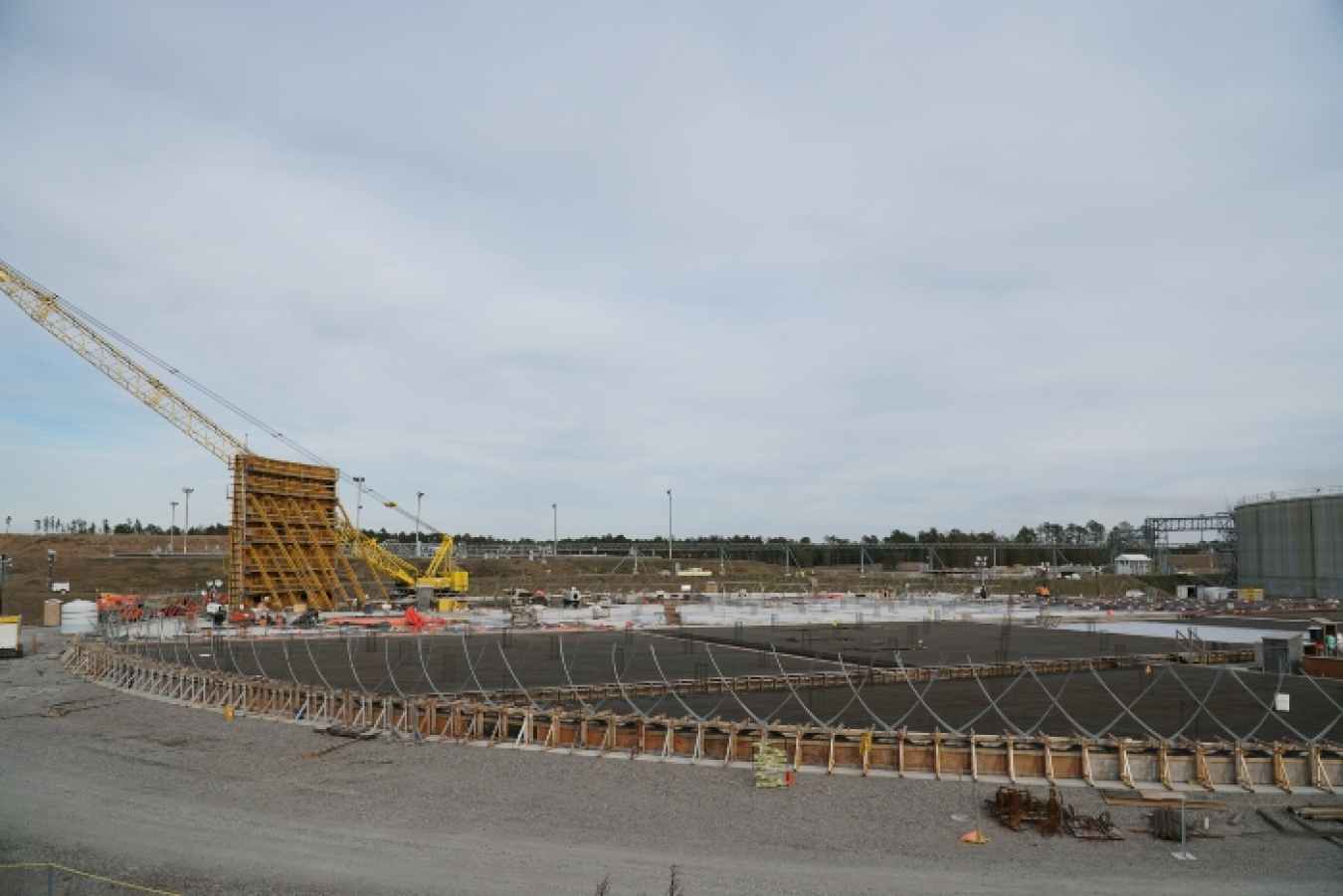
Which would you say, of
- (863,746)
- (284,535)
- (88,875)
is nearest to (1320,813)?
(863,746)

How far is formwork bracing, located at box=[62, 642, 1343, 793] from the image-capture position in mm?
23734

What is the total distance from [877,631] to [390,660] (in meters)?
34.6

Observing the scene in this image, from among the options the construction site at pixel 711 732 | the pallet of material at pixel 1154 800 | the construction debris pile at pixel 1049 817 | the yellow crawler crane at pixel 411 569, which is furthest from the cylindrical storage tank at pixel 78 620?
the pallet of material at pixel 1154 800

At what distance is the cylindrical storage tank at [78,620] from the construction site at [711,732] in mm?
141

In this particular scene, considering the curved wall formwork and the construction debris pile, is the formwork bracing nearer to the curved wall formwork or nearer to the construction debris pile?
the construction debris pile

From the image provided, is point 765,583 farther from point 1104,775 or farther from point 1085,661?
point 1104,775

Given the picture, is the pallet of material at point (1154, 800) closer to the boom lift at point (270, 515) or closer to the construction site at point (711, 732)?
the construction site at point (711, 732)

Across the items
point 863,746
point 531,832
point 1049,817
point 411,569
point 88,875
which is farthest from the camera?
point 411,569

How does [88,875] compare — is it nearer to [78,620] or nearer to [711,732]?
[711,732]

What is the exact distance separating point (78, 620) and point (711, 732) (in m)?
57.3

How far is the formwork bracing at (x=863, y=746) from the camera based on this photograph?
23734mm

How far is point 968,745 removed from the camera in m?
24.7

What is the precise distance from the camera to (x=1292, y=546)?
118m

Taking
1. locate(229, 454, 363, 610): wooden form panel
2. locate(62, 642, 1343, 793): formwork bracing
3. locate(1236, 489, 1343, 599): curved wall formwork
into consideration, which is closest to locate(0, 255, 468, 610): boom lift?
locate(229, 454, 363, 610): wooden form panel
